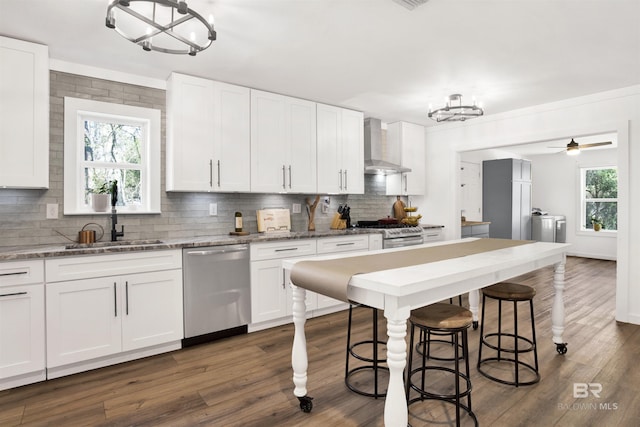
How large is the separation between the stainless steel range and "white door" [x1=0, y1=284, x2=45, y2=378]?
3524 mm

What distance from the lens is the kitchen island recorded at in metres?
1.68

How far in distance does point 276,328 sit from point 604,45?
3.85 meters

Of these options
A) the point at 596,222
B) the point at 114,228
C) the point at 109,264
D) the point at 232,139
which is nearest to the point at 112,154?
the point at 114,228

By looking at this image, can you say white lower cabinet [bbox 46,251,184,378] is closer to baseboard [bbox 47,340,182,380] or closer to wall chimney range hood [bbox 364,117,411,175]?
baseboard [bbox 47,340,182,380]

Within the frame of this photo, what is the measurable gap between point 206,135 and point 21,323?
2.11 metres

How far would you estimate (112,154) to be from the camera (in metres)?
3.51

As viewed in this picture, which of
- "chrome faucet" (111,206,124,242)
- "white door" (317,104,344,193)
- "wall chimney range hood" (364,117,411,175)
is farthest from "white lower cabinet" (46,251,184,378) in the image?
"wall chimney range hood" (364,117,411,175)

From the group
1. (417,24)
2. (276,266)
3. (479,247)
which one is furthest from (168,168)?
(479,247)

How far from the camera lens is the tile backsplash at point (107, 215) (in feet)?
9.78

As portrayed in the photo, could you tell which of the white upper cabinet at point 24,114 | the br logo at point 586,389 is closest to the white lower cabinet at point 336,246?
the br logo at point 586,389

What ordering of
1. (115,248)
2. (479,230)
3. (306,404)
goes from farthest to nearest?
(479,230)
(115,248)
(306,404)

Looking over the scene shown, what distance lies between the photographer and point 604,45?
2.91m

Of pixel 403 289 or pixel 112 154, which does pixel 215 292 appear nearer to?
pixel 112 154

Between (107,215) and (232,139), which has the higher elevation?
(232,139)
